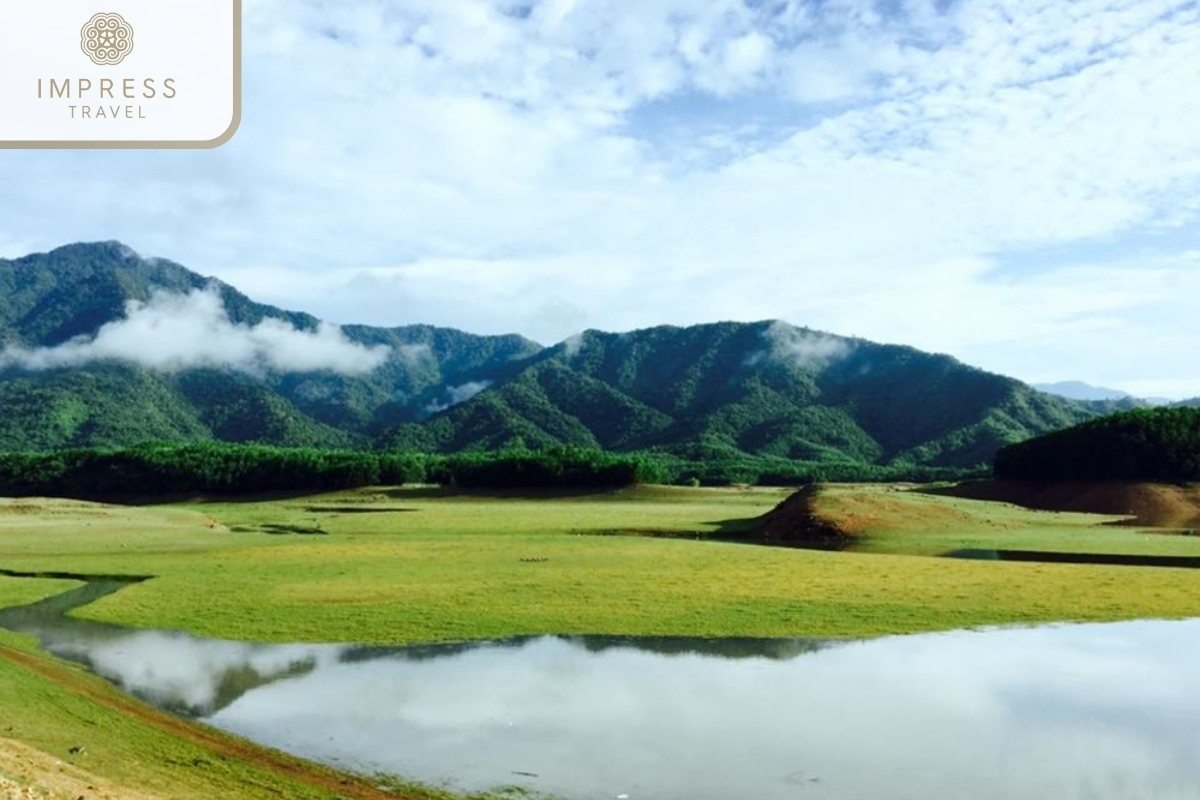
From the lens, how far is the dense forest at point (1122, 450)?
116 metres

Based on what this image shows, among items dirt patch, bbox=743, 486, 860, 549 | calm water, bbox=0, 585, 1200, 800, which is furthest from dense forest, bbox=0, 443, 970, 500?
calm water, bbox=0, 585, 1200, 800

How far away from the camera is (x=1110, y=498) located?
372 ft

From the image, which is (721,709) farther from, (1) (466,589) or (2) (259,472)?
(2) (259,472)

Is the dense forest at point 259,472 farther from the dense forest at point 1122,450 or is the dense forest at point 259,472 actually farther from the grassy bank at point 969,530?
the grassy bank at point 969,530

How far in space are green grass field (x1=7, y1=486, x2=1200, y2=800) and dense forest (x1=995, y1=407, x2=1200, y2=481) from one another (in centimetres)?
3036

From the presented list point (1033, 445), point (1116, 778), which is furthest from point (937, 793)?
point (1033, 445)

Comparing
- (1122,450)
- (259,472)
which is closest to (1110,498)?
(1122,450)

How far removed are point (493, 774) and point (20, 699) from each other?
1366cm

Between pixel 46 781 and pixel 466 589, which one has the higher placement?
pixel 46 781

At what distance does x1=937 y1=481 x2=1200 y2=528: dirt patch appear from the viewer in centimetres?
10281

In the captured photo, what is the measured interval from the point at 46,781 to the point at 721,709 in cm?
1609

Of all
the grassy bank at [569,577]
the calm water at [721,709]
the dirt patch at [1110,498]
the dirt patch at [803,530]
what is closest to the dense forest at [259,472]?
the grassy bank at [569,577]

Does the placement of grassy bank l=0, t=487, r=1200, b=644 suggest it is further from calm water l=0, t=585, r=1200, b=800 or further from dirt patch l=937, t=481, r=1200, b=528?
dirt patch l=937, t=481, r=1200, b=528

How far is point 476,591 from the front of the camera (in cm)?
4659
